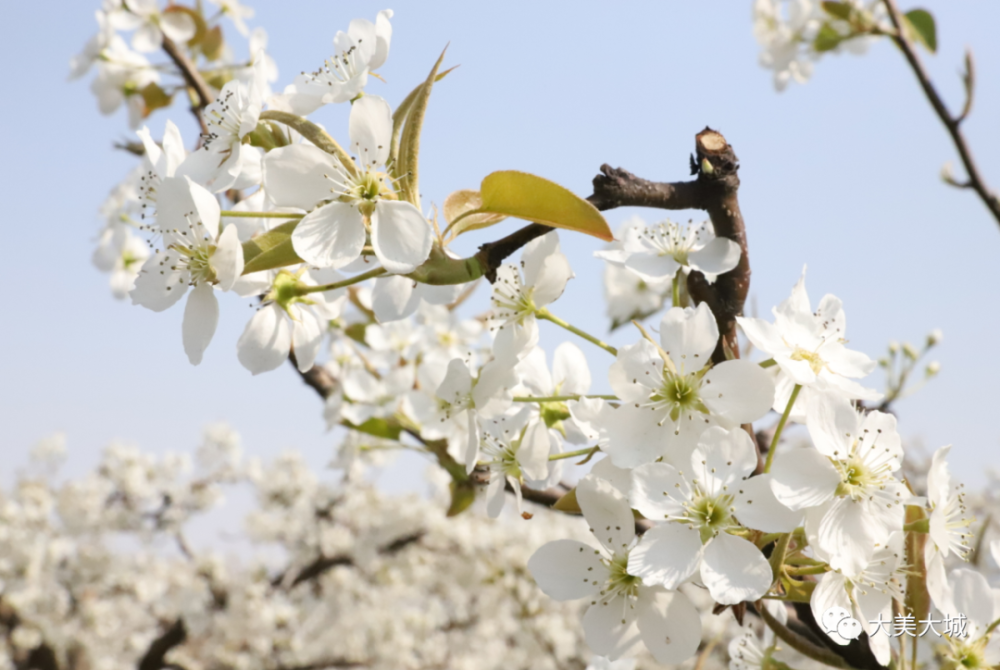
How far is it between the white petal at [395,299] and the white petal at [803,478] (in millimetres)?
420

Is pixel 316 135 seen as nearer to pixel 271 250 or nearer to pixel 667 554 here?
pixel 271 250

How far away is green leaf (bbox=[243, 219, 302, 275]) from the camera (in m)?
0.68

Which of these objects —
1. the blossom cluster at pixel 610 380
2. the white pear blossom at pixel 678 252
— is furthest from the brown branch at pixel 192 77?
the white pear blossom at pixel 678 252

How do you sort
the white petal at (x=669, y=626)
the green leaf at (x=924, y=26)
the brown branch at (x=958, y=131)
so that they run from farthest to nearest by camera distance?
the green leaf at (x=924, y=26) → the brown branch at (x=958, y=131) → the white petal at (x=669, y=626)

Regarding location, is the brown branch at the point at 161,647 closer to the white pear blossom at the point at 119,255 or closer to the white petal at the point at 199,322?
the white pear blossom at the point at 119,255

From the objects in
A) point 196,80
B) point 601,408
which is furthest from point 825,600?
point 196,80

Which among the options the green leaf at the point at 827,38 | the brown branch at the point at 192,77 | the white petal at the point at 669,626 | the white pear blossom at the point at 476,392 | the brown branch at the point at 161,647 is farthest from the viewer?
the brown branch at the point at 161,647

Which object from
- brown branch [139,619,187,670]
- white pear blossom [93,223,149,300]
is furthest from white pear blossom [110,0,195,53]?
brown branch [139,619,187,670]

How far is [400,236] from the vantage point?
0.68m

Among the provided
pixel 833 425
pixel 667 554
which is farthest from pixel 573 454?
pixel 833 425

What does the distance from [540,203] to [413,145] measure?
0.15 metres

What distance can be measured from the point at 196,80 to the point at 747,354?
173cm

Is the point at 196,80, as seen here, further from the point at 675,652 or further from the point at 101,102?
the point at 675,652

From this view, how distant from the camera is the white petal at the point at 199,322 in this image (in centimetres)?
77
